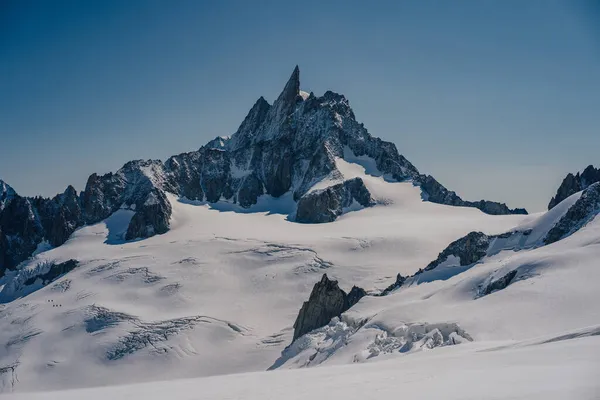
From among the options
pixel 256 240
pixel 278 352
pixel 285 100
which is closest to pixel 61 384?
pixel 278 352

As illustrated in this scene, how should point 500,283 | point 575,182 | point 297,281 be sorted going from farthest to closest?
point 575,182
point 297,281
point 500,283

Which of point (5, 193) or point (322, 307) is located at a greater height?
point (5, 193)

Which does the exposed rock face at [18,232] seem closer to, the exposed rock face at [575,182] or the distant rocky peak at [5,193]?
the distant rocky peak at [5,193]

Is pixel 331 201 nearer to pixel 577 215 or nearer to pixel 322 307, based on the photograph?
pixel 322 307

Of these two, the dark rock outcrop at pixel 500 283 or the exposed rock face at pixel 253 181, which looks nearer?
the dark rock outcrop at pixel 500 283

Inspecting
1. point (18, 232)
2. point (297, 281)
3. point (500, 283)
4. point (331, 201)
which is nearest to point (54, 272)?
point (18, 232)

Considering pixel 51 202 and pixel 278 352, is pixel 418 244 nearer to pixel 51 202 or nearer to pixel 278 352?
pixel 278 352

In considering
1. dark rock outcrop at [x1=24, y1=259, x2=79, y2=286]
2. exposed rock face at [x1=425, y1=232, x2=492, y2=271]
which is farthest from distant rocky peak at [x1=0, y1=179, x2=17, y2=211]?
exposed rock face at [x1=425, y1=232, x2=492, y2=271]

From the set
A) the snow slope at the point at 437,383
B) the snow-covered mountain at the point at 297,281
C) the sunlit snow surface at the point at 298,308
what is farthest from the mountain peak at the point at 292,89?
the snow slope at the point at 437,383
